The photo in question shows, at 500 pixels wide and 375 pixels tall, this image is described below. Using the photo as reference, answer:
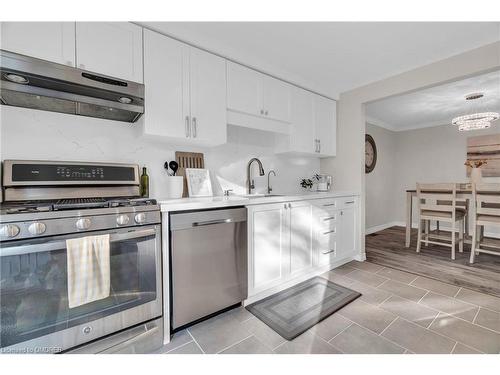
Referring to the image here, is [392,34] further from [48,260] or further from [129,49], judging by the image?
[48,260]

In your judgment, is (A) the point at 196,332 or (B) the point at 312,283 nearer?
(A) the point at 196,332

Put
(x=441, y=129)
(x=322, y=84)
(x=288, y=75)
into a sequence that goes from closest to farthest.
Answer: (x=288, y=75) → (x=322, y=84) → (x=441, y=129)

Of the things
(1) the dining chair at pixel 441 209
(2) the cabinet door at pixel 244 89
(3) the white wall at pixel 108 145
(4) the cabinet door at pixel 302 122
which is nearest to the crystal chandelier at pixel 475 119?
(1) the dining chair at pixel 441 209

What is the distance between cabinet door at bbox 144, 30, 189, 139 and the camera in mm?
1727

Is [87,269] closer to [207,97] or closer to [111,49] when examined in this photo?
[111,49]

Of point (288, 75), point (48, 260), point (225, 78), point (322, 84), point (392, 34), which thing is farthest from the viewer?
point (322, 84)

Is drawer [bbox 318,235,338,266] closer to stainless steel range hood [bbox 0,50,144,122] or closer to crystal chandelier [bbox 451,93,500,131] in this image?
stainless steel range hood [bbox 0,50,144,122]

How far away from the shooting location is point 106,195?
1.70m

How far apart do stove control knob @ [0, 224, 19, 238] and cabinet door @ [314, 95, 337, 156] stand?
9.61ft

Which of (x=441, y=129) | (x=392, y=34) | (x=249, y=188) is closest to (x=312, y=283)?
(x=249, y=188)

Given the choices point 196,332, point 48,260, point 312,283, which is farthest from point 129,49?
point 312,283

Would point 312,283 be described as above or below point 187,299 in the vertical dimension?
below

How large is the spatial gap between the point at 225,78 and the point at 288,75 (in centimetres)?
88
